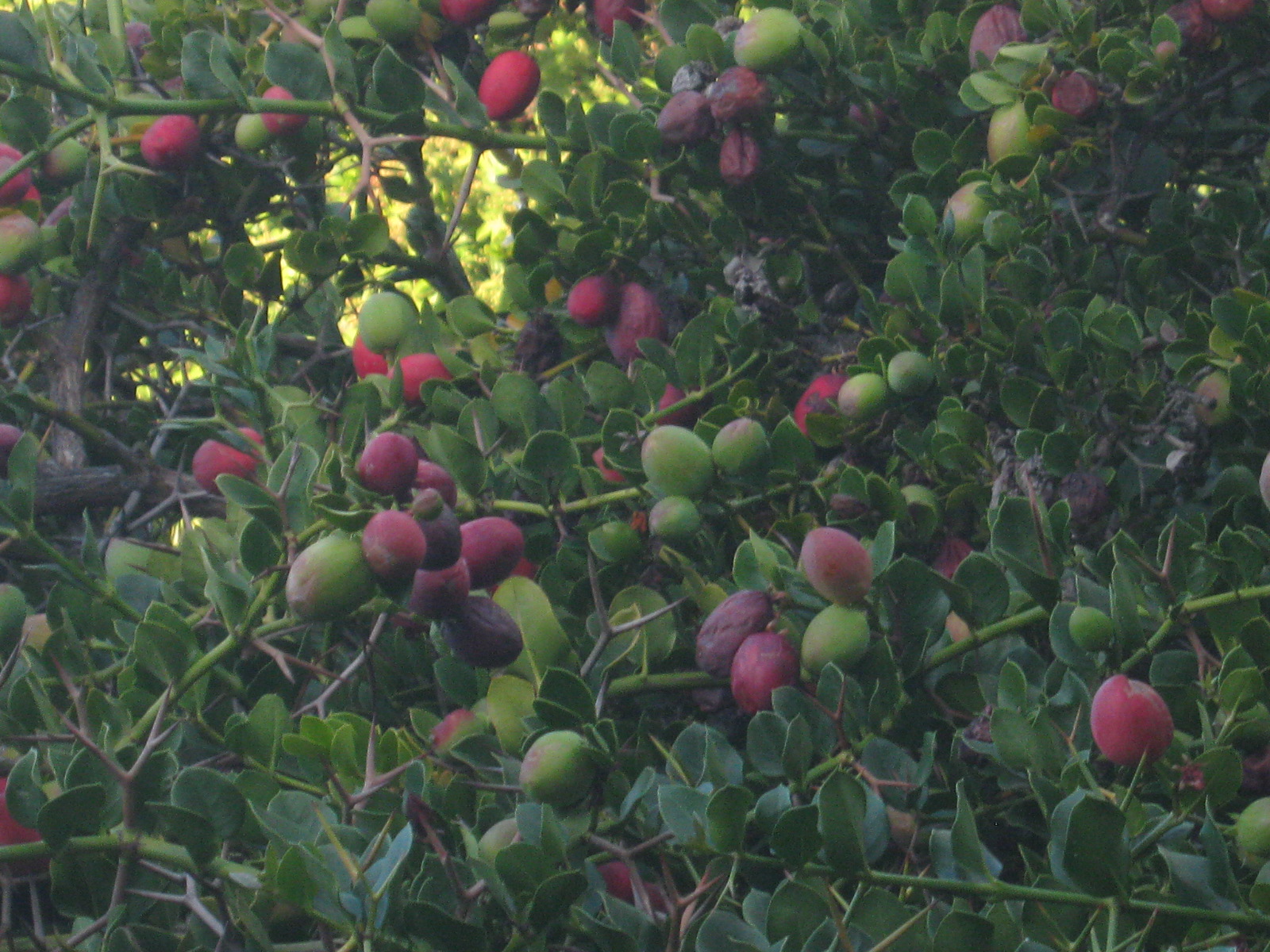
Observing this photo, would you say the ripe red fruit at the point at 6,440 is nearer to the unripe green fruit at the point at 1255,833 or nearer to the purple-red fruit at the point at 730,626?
the purple-red fruit at the point at 730,626

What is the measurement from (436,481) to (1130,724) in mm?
428

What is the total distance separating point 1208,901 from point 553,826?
316mm

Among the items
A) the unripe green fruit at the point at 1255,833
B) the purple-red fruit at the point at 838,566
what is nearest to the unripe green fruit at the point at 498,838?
the purple-red fruit at the point at 838,566

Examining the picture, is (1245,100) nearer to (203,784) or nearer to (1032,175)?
(1032,175)

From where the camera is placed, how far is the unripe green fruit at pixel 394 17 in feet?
3.87

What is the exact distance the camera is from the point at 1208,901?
0.58 meters

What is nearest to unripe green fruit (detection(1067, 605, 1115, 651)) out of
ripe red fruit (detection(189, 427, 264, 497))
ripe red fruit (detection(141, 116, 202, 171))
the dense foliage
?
the dense foliage

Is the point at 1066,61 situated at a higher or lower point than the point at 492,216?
higher

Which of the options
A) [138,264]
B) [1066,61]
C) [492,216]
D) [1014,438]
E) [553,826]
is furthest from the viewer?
[492,216]

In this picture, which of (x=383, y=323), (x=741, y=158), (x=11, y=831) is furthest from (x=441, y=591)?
(x=741, y=158)

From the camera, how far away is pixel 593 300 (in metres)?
1.08

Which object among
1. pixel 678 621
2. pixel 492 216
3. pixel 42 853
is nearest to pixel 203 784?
pixel 42 853

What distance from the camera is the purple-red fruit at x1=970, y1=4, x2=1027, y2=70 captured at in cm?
104

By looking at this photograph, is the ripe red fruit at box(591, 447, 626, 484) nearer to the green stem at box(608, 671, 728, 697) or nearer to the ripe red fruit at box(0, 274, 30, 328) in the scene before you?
the green stem at box(608, 671, 728, 697)
